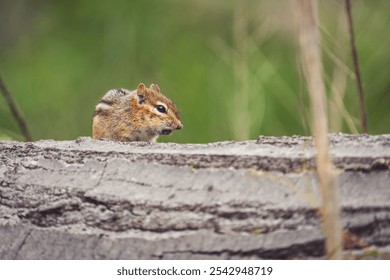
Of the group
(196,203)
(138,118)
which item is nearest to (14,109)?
(138,118)

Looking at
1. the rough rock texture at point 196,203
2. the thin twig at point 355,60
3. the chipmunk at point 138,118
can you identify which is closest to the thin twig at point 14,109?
the chipmunk at point 138,118

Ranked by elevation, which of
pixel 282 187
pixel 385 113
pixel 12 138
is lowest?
pixel 282 187

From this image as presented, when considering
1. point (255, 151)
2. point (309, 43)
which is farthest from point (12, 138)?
point (309, 43)

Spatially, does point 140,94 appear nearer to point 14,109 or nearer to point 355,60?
point 14,109

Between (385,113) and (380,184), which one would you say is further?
(385,113)

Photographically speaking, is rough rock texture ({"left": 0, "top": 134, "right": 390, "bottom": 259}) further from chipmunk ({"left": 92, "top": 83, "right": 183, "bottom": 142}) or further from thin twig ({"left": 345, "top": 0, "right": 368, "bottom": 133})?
chipmunk ({"left": 92, "top": 83, "right": 183, "bottom": 142})

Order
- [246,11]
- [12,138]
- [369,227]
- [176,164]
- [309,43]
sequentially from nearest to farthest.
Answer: [309,43]
[369,227]
[176,164]
[12,138]
[246,11]

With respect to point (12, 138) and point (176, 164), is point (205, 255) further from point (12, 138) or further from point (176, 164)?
Result: point (12, 138)
